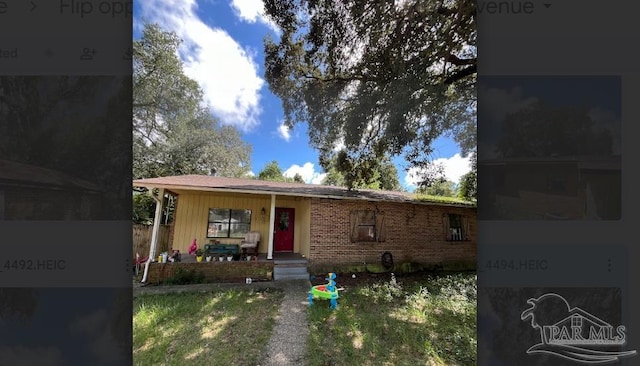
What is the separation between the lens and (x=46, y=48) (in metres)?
2.65

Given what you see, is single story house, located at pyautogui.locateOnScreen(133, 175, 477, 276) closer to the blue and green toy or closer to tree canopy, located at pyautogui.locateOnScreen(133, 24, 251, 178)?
the blue and green toy

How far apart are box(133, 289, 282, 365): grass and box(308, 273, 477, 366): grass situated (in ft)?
3.16

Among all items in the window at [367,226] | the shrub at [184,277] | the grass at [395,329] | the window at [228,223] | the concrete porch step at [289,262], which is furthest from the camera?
the window at [228,223]

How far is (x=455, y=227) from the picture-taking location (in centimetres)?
1004

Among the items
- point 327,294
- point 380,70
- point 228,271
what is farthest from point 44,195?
point 380,70

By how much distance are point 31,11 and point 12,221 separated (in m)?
2.29

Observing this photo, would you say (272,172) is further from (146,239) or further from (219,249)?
(219,249)

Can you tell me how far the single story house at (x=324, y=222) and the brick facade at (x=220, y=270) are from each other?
513 mm

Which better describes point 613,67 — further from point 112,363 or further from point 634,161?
point 112,363

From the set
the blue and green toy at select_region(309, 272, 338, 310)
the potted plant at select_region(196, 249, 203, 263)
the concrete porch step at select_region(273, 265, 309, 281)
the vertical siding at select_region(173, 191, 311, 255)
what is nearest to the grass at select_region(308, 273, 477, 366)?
the blue and green toy at select_region(309, 272, 338, 310)

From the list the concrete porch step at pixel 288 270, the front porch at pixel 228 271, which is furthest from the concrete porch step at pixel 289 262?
the concrete porch step at pixel 288 270

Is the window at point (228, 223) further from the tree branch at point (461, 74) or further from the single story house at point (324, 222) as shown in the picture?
the tree branch at point (461, 74)

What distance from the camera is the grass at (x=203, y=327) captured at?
3484 mm

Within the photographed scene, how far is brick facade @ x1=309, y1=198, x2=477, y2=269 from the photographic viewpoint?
8.13 metres
